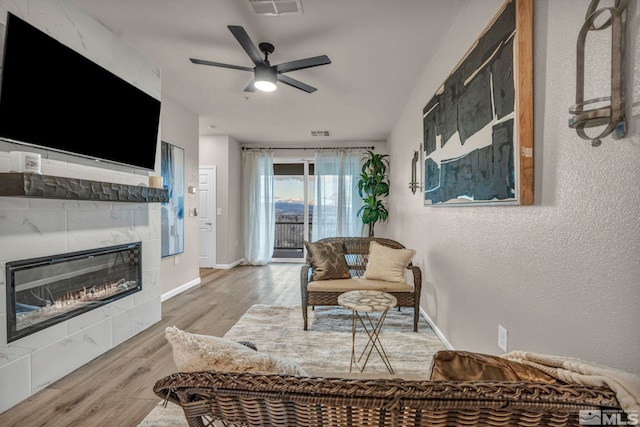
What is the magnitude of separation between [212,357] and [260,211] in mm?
5867

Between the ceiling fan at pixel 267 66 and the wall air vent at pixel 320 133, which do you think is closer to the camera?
the ceiling fan at pixel 267 66

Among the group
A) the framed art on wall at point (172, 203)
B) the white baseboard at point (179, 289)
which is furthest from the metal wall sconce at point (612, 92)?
the white baseboard at point (179, 289)

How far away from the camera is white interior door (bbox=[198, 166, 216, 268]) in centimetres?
617

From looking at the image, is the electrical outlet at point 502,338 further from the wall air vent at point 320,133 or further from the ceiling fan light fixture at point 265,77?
the wall air vent at point 320,133

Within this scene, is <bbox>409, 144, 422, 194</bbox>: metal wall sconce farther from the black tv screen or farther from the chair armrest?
the black tv screen

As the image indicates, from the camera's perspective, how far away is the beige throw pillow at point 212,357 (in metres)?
0.85

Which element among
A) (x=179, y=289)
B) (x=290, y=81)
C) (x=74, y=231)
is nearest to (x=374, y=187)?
(x=290, y=81)

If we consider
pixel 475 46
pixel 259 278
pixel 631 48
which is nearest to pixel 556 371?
pixel 631 48

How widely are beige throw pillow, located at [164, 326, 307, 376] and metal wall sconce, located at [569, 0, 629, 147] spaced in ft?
4.21

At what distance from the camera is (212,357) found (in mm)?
866

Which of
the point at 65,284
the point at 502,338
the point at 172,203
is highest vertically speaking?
the point at 172,203

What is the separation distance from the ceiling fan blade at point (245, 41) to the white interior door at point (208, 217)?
389cm

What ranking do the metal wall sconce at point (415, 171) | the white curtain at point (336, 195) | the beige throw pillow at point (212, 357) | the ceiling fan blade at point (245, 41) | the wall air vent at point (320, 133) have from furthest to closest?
the white curtain at point (336, 195), the wall air vent at point (320, 133), the metal wall sconce at point (415, 171), the ceiling fan blade at point (245, 41), the beige throw pillow at point (212, 357)

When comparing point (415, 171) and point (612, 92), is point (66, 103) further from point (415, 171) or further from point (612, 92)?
point (415, 171)
